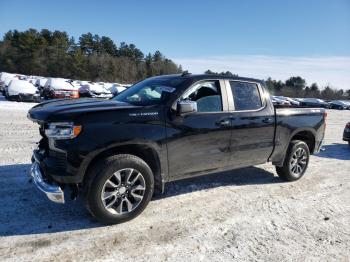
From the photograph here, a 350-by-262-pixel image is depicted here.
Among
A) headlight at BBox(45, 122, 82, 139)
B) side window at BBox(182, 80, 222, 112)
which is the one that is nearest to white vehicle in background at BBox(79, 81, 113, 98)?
side window at BBox(182, 80, 222, 112)

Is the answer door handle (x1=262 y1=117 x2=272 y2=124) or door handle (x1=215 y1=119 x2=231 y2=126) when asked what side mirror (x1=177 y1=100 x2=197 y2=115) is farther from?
door handle (x1=262 y1=117 x2=272 y2=124)

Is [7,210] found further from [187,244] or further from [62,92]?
[62,92]

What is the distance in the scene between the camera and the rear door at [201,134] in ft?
15.1

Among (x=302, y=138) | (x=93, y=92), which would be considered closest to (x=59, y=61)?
(x=93, y=92)

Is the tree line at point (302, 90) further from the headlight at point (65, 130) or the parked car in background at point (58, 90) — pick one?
the headlight at point (65, 130)

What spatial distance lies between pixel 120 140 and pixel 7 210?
182cm

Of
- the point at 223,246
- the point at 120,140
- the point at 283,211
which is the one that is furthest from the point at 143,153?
the point at 283,211

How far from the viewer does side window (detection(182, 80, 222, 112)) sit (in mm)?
4887

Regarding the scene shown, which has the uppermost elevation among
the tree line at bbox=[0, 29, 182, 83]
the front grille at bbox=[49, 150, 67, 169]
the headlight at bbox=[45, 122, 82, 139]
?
the tree line at bbox=[0, 29, 182, 83]

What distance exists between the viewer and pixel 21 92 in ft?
73.5

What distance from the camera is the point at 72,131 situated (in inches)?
150

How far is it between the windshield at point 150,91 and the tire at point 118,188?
95 cm

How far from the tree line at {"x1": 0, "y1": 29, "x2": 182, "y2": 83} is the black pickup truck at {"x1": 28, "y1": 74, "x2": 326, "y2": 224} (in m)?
80.3

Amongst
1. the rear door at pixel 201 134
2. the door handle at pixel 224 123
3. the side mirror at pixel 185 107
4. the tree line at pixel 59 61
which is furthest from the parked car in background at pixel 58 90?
the tree line at pixel 59 61
